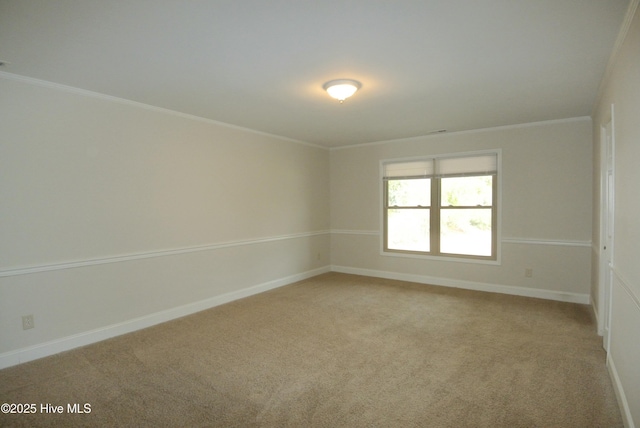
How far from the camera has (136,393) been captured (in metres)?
2.46

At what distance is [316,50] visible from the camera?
248 cm

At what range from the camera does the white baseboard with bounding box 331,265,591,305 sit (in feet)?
15.2

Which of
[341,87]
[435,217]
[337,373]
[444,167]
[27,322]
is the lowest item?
[337,373]

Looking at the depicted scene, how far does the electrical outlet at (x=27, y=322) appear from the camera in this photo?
2943 mm

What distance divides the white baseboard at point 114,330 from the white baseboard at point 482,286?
7.01 ft

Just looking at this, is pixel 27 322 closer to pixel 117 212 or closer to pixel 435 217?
pixel 117 212

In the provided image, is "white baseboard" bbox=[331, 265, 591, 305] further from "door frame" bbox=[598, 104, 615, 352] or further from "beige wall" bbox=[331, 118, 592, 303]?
"door frame" bbox=[598, 104, 615, 352]

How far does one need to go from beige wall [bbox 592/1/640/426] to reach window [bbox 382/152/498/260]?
2.62 metres

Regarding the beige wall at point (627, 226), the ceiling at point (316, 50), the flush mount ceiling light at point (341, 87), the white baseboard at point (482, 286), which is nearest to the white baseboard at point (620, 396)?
the beige wall at point (627, 226)

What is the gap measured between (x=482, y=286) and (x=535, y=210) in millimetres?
1394

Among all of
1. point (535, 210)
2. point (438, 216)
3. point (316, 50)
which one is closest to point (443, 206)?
point (438, 216)

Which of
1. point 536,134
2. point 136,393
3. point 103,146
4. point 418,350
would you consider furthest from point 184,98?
point 536,134

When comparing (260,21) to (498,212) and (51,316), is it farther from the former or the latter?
(498,212)

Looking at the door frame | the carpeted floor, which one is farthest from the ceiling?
the carpeted floor
